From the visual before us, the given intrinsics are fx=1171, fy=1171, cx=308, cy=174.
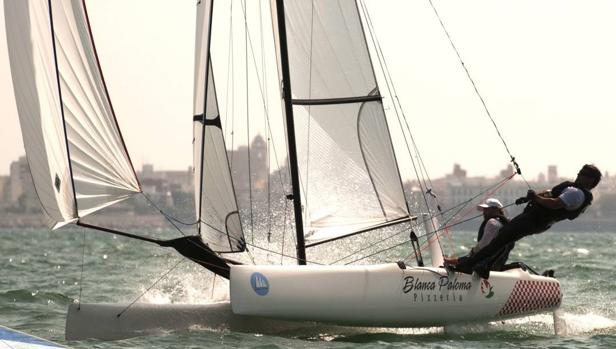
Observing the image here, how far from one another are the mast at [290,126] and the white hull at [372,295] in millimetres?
968


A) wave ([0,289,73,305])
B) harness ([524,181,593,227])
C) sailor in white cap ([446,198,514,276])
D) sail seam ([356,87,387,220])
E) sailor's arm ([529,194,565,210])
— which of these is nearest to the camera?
sailor's arm ([529,194,565,210])

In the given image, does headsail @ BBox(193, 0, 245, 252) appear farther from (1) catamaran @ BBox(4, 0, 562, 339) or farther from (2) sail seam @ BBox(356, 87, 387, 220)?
(2) sail seam @ BBox(356, 87, 387, 220)

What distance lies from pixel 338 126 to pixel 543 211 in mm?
1997

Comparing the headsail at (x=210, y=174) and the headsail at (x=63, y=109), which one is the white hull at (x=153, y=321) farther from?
the headsail at (x=63, y=109)

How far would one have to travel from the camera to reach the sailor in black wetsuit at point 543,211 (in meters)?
9.41

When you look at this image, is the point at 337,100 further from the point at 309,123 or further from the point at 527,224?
the point at 527,224

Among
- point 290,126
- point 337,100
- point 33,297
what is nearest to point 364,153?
point 337,100

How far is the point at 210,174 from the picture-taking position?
1004cm

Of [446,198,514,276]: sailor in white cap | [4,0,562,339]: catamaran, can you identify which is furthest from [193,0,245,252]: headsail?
[446,198,514,276]: sailor in white cap

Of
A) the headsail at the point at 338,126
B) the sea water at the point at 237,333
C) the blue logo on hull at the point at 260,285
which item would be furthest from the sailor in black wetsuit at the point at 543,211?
the blue logo on hull at the point at 260,285

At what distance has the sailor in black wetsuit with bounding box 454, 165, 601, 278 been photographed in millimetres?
9406

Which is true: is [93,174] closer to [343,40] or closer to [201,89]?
[201,89]

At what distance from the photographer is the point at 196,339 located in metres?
8.98

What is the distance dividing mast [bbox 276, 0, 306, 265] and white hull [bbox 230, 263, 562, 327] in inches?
38.1
